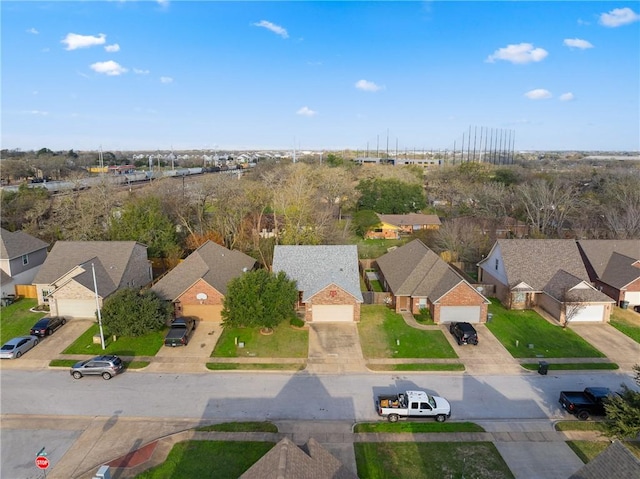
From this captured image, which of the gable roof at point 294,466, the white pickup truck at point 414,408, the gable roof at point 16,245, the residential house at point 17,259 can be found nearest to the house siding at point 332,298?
the white pickup truck at point 414,408

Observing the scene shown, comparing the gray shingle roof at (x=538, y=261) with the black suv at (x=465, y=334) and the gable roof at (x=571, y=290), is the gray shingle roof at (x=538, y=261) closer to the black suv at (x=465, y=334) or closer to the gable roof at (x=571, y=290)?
the gable roof at (x=571, y=290)

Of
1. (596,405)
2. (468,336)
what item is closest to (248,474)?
(596,405)

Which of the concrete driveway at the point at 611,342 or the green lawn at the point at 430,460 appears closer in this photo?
the green lawn at the point at 430,460

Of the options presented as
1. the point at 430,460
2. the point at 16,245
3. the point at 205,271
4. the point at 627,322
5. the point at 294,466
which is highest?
the point at 16,245

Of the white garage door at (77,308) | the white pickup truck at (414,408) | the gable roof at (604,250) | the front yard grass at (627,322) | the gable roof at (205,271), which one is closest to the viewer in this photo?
the white pickup truck at (414,408)

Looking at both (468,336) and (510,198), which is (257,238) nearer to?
(468,336)

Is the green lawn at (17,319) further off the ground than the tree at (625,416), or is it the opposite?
the tree at (625,416)

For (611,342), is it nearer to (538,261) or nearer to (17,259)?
(538,261)

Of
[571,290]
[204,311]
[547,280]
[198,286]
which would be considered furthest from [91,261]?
[571,290]
